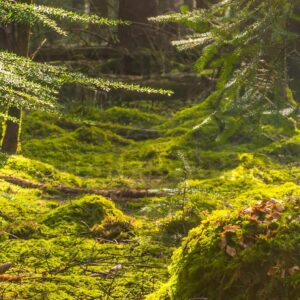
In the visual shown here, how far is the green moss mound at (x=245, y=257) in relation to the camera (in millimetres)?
2559

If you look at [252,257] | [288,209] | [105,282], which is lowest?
[105,282]

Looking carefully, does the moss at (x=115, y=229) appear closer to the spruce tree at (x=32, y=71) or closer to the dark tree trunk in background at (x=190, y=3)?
the spruce tree at (x=32, y=71)

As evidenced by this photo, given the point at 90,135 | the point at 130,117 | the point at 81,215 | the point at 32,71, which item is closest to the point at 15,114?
the point at 81,215

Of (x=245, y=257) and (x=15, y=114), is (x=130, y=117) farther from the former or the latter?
(x=245, y=257)

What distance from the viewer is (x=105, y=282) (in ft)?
12.2

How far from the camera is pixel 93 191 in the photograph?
6.55 metres

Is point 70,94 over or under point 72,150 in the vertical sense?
over

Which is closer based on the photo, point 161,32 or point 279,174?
point 279,174

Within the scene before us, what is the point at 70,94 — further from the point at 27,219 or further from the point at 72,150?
the point at 27,219

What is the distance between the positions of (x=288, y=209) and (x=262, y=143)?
23.1ft

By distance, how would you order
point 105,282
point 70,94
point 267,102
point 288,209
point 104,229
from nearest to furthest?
point 288,209, point 105,282, point 104,229, point 267,102, point 70,94

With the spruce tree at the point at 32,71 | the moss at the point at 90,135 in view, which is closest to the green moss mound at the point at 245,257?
the spruce tree at the point at 32,71

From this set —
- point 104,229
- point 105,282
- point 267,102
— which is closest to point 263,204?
point 105,282

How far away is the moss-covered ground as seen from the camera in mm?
2705
